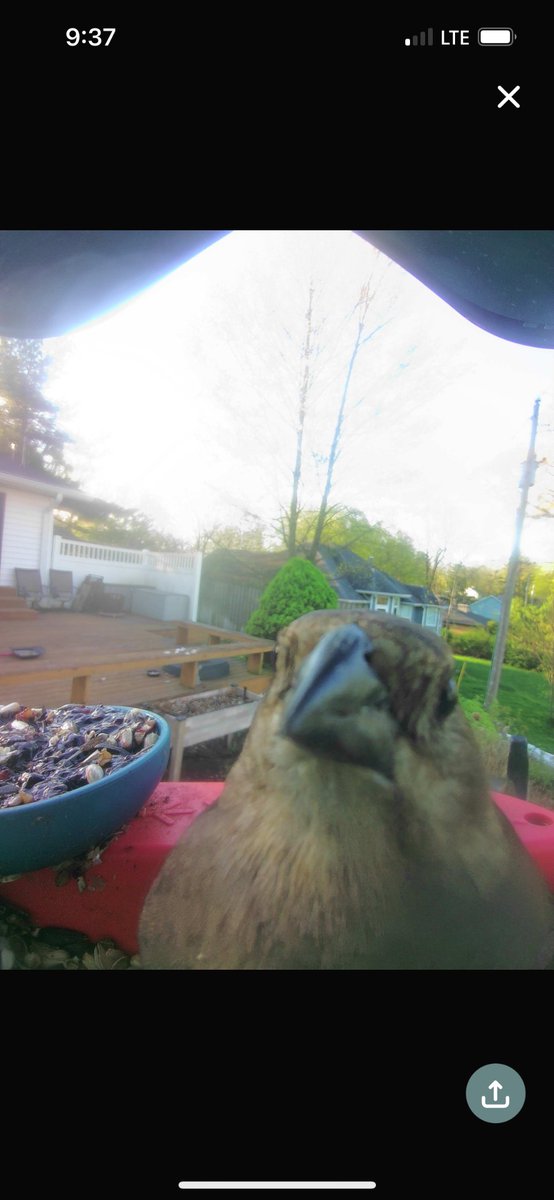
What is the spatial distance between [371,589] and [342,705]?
0.34 m

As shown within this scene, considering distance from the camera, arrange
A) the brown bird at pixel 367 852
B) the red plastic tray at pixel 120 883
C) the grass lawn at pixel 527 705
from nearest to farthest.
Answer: the brown bird at pixel 367 852, the red plastic tray at pixel 120 883, the grass lawn at pixel 527 705

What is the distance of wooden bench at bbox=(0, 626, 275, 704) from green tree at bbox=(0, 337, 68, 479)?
352 mm

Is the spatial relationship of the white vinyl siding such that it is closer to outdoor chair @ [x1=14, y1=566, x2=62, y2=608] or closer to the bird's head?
outdoor chair @ [x1=14, y1=566, x2=62, y2=608]

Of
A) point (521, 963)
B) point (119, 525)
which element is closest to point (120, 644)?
point (119, 525)

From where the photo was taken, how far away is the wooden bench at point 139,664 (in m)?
0.90

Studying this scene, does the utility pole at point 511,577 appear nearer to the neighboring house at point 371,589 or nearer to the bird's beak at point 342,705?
the neighboring house at point 371,589

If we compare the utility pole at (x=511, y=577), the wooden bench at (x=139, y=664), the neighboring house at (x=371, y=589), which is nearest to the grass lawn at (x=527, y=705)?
the utility pole at (x=511, y=577)

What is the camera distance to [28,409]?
843 mm

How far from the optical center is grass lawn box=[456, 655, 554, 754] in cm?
85
